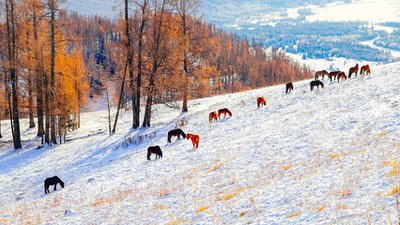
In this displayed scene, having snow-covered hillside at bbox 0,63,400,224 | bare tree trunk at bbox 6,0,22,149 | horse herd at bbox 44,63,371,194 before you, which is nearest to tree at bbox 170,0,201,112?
horse herd at bbox 44,63,371,194

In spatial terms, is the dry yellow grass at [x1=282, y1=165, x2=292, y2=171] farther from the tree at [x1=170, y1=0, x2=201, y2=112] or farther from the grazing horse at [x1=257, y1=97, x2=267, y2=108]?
the tree at [x1=170, y1=0, x2=201, y2=112]

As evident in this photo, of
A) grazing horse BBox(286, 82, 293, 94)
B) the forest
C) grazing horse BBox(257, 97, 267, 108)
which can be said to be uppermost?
the forest

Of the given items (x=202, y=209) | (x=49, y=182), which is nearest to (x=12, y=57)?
(x=49, y=182)

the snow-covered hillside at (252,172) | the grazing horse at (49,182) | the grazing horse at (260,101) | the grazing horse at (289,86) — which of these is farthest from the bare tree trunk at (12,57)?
the grazing horse at (289,86)

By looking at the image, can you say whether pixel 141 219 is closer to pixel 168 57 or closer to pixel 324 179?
pixel 324 179

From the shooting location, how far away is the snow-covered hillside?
9.44 metres

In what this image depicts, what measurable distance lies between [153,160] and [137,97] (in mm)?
14005

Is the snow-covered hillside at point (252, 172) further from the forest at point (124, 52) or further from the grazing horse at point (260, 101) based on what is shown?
the forest at point (124, 52)

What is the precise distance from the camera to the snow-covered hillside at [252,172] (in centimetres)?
944

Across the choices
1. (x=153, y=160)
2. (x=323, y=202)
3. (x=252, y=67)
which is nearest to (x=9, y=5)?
(x=153, y=160)

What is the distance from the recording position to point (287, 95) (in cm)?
2805

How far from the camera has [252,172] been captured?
1343 centimetres

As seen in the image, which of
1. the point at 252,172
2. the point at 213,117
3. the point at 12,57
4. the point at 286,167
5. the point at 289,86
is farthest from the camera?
the point at 12,57

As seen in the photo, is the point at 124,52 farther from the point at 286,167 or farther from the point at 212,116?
the point at 286,167
